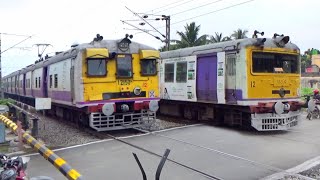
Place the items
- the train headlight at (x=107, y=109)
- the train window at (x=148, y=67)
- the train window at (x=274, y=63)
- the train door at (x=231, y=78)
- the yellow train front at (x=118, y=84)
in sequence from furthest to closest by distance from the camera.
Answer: the train window at (x=148, y=67), the train door at (x=231, y=78), the train window at (x=274, y=63), the yellow train front at (x=118, y=84), the train headlight at (x=107, y=109)

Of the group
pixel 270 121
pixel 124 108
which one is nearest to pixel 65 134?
pixel 124 108

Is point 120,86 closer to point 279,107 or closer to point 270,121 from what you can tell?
point 270,121

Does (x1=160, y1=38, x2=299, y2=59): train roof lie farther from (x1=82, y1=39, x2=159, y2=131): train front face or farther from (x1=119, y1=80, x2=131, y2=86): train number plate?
(x1=119, y1=80, x2=131, y2=86): train number plate

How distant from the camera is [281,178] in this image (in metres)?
7.70

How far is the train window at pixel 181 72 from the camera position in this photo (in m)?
16.7

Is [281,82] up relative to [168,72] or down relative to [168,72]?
down

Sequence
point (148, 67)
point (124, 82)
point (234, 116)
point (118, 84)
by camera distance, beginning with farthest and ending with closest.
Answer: point (234, 116) → point (148, 67) → point (124, 82) → point (118, 84)

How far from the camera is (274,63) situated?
537 inches

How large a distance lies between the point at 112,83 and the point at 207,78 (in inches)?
144

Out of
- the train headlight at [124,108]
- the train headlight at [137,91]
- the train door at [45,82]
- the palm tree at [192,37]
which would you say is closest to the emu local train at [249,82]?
the train headlight at [137,91]

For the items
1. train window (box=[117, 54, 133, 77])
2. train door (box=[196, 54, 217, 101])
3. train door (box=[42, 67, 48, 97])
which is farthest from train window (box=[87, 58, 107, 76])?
train door (box=[42, 67, 48, 97])

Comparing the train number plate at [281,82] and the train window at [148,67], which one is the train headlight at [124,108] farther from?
the train number plate at [281,82]

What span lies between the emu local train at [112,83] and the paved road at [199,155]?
4.09 ft

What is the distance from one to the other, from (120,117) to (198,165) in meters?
5.43
